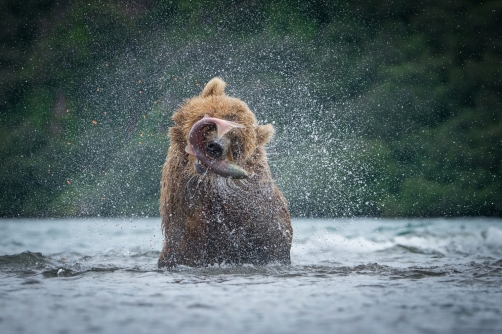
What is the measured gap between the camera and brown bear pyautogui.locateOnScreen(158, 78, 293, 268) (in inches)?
221

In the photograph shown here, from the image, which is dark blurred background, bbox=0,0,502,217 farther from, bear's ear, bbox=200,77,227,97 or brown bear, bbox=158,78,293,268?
brown bear, bbox=158,78,293,268

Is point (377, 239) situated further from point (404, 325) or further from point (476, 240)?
point (404, 325)

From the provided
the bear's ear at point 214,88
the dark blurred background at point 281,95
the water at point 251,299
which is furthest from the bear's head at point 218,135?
the dark blurred background at point 281,95

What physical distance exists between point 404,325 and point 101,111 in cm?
2328

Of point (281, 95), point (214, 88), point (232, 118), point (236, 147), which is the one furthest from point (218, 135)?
point (281, 95)

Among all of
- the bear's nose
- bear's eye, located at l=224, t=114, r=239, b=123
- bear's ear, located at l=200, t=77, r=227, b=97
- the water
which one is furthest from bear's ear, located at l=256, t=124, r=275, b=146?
the water

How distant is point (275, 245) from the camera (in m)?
5.90

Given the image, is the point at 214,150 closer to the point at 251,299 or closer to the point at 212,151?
Result: the point at 212,151

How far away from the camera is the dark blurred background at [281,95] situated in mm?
21797

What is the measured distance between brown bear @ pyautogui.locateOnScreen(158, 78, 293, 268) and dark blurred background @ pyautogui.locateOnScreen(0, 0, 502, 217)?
12.3 meters

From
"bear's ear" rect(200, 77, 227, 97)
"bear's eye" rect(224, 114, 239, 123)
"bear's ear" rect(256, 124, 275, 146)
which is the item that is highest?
"bear's ear" rect(200, 77, 227, 97)

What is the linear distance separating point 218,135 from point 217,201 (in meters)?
0.68

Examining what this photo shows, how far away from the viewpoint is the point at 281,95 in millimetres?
22672

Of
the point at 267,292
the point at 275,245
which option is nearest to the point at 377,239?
the point at 275,245
